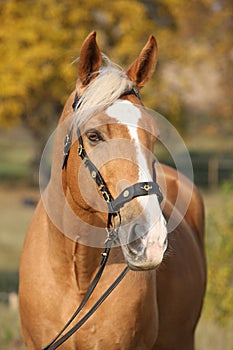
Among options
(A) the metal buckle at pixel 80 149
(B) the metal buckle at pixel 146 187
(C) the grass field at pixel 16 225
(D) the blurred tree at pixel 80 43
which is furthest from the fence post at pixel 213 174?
(B) the metal buckle at pixel 146 187

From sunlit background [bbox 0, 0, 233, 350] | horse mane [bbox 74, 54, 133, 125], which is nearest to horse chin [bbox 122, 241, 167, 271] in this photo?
horse mane [bbox 74, 54, 133, 125]

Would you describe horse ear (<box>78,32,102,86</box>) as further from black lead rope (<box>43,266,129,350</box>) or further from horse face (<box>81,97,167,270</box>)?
black lead rope (<box>43,266,129,350</box>)

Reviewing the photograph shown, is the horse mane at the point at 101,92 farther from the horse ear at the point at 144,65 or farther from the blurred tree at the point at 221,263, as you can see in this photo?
the blurred tree at the point at 221,263

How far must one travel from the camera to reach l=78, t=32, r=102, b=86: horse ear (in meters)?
3.32

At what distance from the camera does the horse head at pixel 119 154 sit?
2922mm

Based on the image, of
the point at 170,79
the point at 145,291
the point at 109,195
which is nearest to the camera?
the point at 109,195

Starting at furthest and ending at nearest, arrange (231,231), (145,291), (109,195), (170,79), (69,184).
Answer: (170,79), (231,231), (145,291), (69,184), (109,195)

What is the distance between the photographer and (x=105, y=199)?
3158 millimetres

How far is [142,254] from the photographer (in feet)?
9.53

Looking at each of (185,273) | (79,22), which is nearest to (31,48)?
(79,22)

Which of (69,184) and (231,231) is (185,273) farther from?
(231,231)

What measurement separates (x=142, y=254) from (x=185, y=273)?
67.4 inches

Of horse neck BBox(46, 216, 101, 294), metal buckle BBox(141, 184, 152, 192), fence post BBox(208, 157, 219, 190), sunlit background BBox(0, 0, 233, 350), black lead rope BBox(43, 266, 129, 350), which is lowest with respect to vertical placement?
fence post BBox(208, 157, 219, 190)

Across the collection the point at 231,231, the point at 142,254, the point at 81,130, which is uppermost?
the point at 81,130
